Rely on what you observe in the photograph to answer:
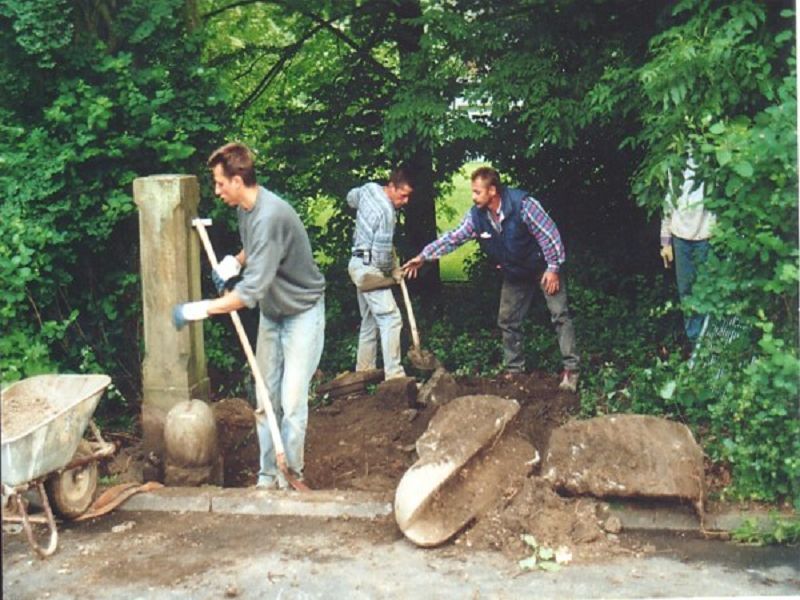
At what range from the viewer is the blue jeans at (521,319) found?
936 cm

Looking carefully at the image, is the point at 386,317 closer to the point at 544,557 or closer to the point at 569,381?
the point at 569,381

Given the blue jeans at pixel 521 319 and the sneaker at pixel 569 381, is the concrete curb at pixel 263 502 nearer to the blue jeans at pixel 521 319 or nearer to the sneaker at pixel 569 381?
the sneaker at pixel 569 381

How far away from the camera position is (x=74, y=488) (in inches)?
261

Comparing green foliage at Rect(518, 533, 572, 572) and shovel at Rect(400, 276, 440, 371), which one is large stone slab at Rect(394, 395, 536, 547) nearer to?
green foliage at Rect(518, 533, 572, 572)

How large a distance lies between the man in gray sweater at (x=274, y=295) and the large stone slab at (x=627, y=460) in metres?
1.56

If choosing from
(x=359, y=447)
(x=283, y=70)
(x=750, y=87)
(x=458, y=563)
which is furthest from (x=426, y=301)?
(x=458, y=563)

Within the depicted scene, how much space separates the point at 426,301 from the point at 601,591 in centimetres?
660

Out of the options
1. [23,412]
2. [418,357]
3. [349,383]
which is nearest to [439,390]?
[418,357]

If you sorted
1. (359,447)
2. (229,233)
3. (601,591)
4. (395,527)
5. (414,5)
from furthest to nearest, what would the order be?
(414,5), (229,233), (359,447), (395,527), (601,591)

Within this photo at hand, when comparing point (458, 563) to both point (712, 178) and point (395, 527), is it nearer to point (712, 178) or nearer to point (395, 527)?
point (395, 527)

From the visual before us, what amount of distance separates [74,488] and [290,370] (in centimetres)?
140

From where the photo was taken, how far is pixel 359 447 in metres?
8.46

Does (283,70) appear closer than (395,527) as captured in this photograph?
No

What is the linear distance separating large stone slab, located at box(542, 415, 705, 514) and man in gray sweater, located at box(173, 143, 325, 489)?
1.56 m
